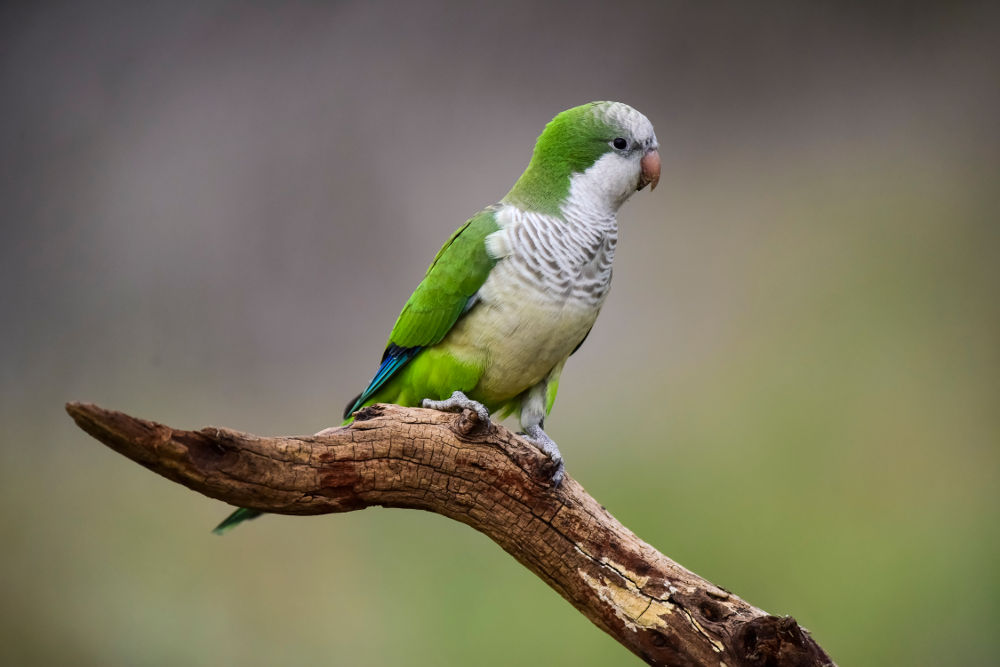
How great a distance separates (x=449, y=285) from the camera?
2.78m

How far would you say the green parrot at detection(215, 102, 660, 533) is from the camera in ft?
8.90

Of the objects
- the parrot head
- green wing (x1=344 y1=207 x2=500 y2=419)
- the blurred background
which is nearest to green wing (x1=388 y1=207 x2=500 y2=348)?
green wing (x1=344 y1=207 x2=500 y2=419)

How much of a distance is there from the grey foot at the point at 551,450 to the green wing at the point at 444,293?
50 centimetres

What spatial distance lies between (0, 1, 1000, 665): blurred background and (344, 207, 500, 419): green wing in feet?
4.39

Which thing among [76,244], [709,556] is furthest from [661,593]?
[76,244]

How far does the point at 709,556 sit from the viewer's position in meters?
4.07

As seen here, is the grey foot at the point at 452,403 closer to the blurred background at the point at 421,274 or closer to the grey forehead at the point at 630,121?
the grey forehead at the point at 630,121

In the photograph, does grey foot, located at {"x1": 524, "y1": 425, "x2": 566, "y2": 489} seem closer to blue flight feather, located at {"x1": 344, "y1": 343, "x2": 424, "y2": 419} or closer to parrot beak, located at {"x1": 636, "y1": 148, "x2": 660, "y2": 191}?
blue flight feather, located at {"x1": 344, "y1": 343, "x2": 424, "y2": 419}

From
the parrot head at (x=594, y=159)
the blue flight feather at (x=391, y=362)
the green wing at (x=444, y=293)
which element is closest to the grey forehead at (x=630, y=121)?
the parrot head at (x=594, y=159)

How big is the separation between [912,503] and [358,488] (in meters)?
3.03

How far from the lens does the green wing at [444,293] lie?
9.04 feet

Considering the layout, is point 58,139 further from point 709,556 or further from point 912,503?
point 912,503

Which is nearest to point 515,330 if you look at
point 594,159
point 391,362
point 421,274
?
point 391,362

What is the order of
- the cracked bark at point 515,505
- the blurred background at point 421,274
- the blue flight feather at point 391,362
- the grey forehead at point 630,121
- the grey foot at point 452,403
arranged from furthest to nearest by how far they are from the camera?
the blurred background at point 421,274 < the blue flight feather at point 391,362 < the grey forehead at point 630,121 < the grey foot at point 452,403 < the cracked bark at point 515,505
